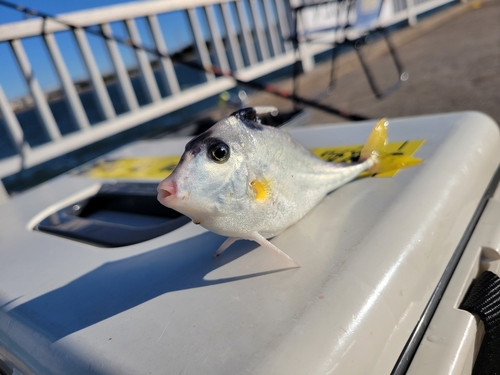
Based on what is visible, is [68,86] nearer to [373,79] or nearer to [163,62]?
[163,62]

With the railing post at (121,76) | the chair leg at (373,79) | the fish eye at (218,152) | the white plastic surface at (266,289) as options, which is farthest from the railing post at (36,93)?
the fish eye at (218,152)

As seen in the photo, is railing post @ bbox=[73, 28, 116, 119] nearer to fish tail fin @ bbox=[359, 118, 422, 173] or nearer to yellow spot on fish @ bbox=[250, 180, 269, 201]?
fish tail fin @ bbox=[359, 118, 422, 173]

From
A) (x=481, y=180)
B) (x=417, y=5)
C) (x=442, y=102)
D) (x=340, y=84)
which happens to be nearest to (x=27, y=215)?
(x=481, y=180)

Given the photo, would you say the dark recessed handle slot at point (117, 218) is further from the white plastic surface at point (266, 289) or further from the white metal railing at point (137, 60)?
the white metal railing at point (137, 60)

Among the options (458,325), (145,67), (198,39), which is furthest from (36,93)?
(458,325)

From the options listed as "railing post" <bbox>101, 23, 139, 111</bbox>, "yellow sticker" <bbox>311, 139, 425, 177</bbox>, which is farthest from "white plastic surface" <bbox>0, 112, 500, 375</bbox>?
"railing post" <bbox>101, 23, 139, 111</bbox>

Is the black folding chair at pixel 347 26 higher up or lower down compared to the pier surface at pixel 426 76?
higher up
